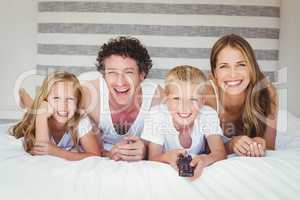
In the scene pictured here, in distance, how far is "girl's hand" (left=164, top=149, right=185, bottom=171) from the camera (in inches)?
35.9

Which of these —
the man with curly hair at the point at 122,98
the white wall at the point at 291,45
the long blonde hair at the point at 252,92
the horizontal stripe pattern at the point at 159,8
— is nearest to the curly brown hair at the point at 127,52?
the man with curly hair at the point at 122,98

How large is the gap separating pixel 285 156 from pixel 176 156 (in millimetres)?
327

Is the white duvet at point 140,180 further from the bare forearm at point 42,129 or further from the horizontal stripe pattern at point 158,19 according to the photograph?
the horizontal stripe pattern at point 158,19

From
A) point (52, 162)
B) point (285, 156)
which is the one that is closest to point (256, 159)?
point (285, 156)

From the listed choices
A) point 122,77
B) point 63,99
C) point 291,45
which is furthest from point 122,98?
point 291,45

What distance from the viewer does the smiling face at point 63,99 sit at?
0.99 meters

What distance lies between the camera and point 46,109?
102 centimetres

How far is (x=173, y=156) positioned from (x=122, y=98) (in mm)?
239

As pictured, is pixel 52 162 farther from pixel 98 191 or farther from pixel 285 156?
pixel 285 156

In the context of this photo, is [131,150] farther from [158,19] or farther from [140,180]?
[158,19]

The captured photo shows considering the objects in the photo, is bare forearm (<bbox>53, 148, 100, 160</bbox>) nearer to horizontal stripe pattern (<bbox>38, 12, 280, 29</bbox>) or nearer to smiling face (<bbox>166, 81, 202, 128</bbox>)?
smiling face (<bbox>166, 81, 202, 128</bbox>)

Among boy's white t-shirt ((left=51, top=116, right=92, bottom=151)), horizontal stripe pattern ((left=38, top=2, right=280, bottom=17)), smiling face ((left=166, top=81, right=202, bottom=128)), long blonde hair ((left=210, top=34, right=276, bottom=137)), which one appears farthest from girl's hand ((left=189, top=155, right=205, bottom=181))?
horizontal stripe pattern ((left=38, top=2, right=280, bottom=17))

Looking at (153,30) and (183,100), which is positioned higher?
(153,30)

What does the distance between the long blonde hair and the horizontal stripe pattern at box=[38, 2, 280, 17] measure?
0.67 metres
